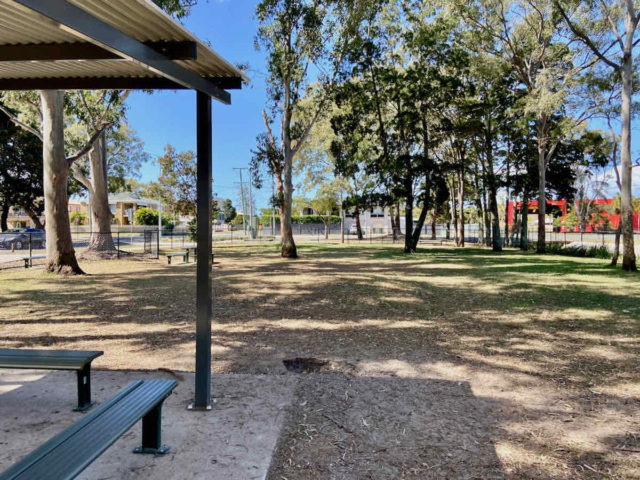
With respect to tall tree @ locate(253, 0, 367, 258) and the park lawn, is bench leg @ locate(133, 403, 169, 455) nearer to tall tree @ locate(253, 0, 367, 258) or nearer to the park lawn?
the park lawn

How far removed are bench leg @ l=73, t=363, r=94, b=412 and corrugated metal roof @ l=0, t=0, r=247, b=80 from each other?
2.43m

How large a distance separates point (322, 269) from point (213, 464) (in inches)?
487

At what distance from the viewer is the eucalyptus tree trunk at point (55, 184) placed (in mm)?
12312

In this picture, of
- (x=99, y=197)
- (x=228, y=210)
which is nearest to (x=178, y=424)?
(x=99, y=197)

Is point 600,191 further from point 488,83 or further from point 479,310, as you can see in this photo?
point 479,310

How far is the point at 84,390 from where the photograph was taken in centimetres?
344

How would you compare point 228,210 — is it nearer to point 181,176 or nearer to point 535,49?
point 181,176

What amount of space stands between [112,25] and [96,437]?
236cm

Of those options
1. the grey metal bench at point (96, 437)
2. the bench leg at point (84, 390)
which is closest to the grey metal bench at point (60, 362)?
the bench leg at point (84, 390)

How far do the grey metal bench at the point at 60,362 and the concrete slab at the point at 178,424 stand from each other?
0.16 m

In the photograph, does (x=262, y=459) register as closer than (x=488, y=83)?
Yes

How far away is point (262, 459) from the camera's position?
108 inches

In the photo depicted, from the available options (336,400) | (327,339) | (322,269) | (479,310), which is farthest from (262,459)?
(322,269)

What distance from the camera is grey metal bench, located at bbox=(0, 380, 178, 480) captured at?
1.86 meters
